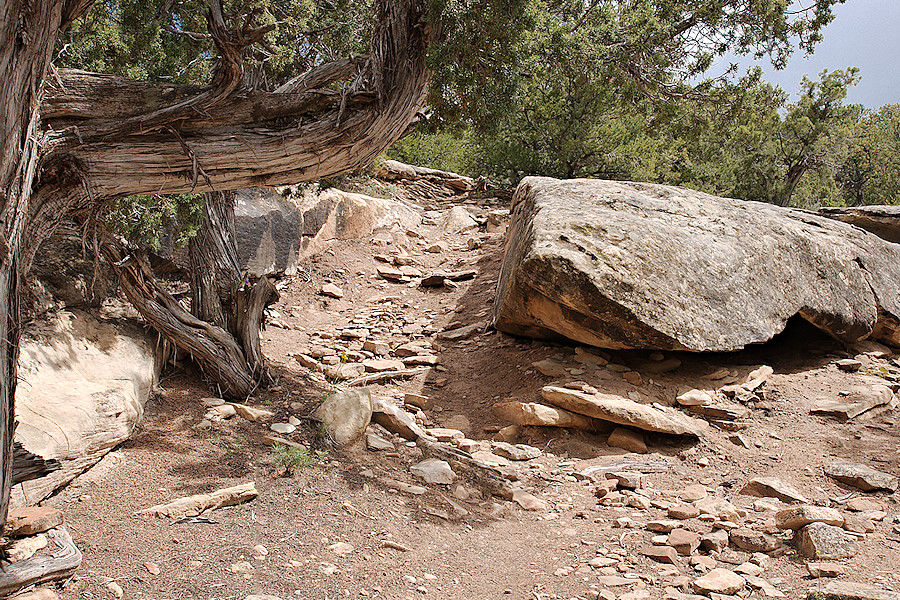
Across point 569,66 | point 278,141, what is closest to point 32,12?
point 278,141

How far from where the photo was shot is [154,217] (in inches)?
193

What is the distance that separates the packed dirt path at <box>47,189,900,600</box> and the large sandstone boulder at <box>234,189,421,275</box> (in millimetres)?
1551

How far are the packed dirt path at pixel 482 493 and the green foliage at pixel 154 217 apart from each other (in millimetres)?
1131

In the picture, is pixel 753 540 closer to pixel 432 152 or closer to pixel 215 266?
pixel 215 266

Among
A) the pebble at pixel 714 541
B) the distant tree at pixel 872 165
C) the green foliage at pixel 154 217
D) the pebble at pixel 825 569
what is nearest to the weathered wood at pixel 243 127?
the green foliage at pixel 154 217

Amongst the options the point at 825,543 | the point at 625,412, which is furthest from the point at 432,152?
the point at 825,543

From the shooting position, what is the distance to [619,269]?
5.37 meters

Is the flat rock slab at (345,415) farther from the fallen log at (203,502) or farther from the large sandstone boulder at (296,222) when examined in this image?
the large sandstone boulder at (296,222)

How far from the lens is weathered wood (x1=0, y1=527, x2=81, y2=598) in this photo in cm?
239

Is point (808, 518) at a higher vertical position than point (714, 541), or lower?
higher

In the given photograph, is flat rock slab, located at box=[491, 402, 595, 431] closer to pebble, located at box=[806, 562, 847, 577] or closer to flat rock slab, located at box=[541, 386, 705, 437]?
flat rock slab, located at box=[541, 386, 705, 437]

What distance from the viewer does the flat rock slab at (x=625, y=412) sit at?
4.93m

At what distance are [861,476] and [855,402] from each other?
1.47m

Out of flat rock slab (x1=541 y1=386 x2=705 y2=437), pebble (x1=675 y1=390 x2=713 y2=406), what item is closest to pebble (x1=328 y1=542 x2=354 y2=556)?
flat rock slab (x1=541 y1=386 x2=705 y2=437)
